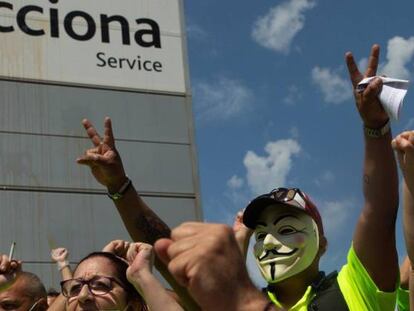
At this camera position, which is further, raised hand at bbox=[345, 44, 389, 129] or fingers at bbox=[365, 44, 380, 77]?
fingers at bbox=[365, 44, 380, 77]

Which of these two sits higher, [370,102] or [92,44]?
[92,44]

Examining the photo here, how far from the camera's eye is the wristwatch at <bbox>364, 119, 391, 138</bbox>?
6.89 ft

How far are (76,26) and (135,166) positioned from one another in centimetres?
163

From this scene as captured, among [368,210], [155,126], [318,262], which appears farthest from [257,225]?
[155,126]

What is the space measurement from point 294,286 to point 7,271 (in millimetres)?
1007

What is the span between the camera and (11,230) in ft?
23.1

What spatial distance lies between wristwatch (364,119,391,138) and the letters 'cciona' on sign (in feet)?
20.3

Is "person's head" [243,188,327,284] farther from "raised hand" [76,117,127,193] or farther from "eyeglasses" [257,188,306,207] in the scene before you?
"raised hand" [76,117,127,193]

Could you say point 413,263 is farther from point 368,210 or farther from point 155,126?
point 155,126

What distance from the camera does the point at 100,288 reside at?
7.35 ft

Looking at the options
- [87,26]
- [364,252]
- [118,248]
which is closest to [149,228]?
[118,248]

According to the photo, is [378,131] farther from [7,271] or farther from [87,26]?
[87,26]

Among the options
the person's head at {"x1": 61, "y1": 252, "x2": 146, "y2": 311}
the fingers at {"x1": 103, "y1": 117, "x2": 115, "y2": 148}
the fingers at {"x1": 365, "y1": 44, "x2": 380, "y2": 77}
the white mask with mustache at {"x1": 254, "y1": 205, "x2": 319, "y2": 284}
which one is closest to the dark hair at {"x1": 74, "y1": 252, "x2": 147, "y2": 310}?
the person's head at {"x1": 61, "y1": 252, "x2": 146, "y2": 311}

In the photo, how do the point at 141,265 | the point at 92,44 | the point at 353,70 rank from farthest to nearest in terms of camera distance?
the point at 92,44 → the point at 353,70 → the point at 141,265
